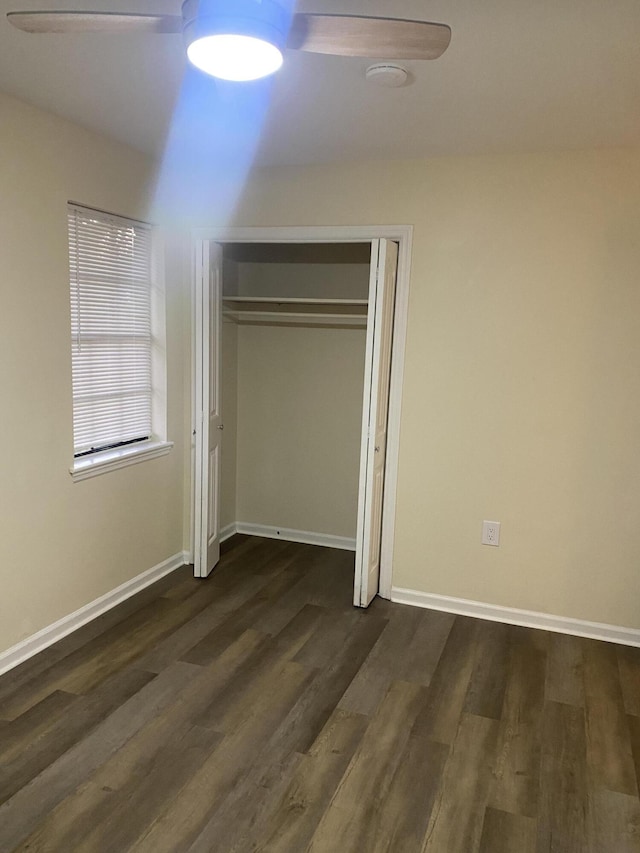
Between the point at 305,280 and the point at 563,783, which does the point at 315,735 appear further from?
the point at 305,280

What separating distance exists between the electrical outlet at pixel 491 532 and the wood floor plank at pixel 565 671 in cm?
57

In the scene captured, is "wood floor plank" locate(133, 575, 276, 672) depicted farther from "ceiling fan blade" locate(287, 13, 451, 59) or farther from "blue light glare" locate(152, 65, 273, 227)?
→ "ceiling fan blade" locate(287, 13, 451, 59)

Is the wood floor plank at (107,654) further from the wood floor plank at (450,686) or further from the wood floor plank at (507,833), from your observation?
the wood floor plank at (507,833)

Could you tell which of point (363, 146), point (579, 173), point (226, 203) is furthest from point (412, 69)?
point (226, 203)

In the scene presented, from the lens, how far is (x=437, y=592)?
3.63 meters

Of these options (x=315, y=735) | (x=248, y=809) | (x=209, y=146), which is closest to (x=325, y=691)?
(x=315, y=735)

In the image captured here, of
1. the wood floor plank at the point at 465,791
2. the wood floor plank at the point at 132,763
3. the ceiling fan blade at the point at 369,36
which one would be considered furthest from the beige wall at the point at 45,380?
the wood floor plank at the point at 465,791

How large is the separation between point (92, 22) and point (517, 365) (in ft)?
8.18

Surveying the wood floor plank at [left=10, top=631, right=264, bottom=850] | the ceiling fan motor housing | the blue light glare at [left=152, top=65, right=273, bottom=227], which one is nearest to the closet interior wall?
the blue light glare at [left=152, top=65, right=273, bottom=227]

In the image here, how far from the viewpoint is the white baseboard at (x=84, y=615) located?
287cm

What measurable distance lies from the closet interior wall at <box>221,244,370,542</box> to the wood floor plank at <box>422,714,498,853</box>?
2054mm

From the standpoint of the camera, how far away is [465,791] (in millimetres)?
2211

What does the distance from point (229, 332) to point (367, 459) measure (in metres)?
1.53

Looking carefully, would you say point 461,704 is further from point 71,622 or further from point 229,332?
point 229,332
